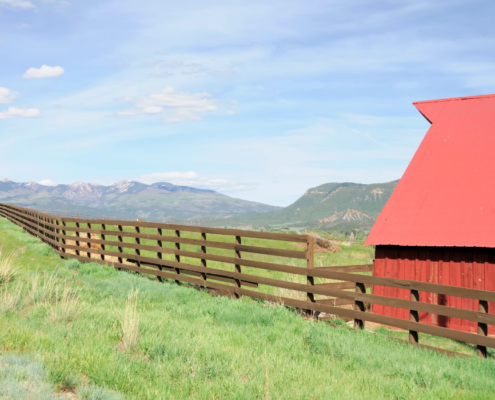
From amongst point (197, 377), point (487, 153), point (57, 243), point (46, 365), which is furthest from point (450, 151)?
point (57, 243)

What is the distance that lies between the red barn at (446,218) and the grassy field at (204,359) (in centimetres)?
515

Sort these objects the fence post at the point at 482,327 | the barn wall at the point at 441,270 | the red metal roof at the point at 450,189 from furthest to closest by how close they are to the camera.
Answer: the red metal roof at the point at 450,189
the barn wall at the point at 441,270
the fence post at the point at 482,327

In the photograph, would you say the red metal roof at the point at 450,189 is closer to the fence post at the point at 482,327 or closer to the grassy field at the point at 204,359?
the fence post at the point at 482,327

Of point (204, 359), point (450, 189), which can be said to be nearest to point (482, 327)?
point (204, 359)

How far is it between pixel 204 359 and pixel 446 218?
9560 millimetres

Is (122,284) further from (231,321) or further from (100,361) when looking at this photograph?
(100,361)

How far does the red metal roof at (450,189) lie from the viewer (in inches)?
478

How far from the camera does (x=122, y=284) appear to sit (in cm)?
1135

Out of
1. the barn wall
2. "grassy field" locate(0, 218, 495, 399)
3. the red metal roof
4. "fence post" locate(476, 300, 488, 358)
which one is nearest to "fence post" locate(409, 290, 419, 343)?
"grassy field" locate(0, 218, 495, 399)

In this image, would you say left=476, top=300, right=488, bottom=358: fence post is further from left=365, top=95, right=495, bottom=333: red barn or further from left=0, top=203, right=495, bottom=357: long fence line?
left=365, top=95, right=495, bottom=333: red barn

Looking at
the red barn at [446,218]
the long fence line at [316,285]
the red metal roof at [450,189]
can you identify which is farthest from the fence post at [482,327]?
the red metal roof at [450,189]

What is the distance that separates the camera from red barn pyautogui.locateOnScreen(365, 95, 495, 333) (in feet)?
38.2

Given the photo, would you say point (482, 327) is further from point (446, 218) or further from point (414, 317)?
point (446, 218)

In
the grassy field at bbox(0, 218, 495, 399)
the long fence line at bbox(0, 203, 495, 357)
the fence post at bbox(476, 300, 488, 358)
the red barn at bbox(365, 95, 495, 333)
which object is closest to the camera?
the grassy field at bbox(0, 218, 495, 399)
